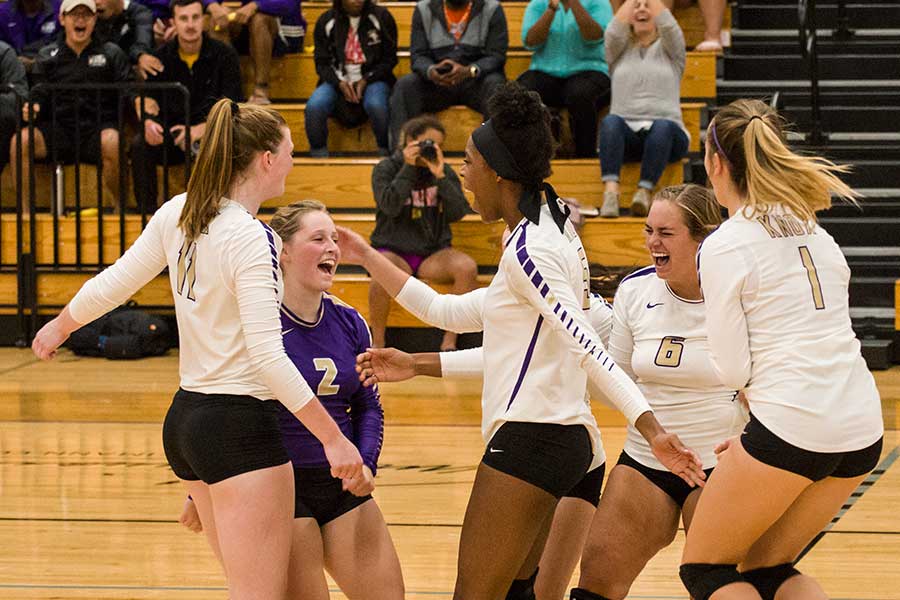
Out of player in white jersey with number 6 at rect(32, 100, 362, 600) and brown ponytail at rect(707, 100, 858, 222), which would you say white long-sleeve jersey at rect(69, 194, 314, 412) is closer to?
player in white jersey with number 6 at rect(32, 100, 362, 600)

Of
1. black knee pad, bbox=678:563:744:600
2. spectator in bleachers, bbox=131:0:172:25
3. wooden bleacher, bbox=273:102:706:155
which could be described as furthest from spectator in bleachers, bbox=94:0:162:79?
black knee pad, bbox=678:563:744:600

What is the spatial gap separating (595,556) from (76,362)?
18.6ft

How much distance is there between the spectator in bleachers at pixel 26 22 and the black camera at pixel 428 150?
3528 mm

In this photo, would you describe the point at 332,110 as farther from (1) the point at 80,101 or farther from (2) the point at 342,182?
(1) the point at 80,101

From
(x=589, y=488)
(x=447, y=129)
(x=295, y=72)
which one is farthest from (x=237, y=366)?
(x=295, y=72)

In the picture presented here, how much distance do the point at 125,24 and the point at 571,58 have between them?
3296 mm

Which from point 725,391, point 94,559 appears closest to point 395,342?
point 94,559

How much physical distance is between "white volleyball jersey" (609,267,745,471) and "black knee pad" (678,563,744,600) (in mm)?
592

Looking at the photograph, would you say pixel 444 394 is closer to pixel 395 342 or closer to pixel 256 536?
pixel 395 342

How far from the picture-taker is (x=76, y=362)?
28.0ft

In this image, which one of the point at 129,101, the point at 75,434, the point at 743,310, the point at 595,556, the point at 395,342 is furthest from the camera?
the point at 129,101

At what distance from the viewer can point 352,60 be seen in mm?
9375

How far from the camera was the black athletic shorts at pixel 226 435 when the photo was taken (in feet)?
9.82

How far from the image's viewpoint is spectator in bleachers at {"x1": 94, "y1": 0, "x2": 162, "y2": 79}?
9594 mm
